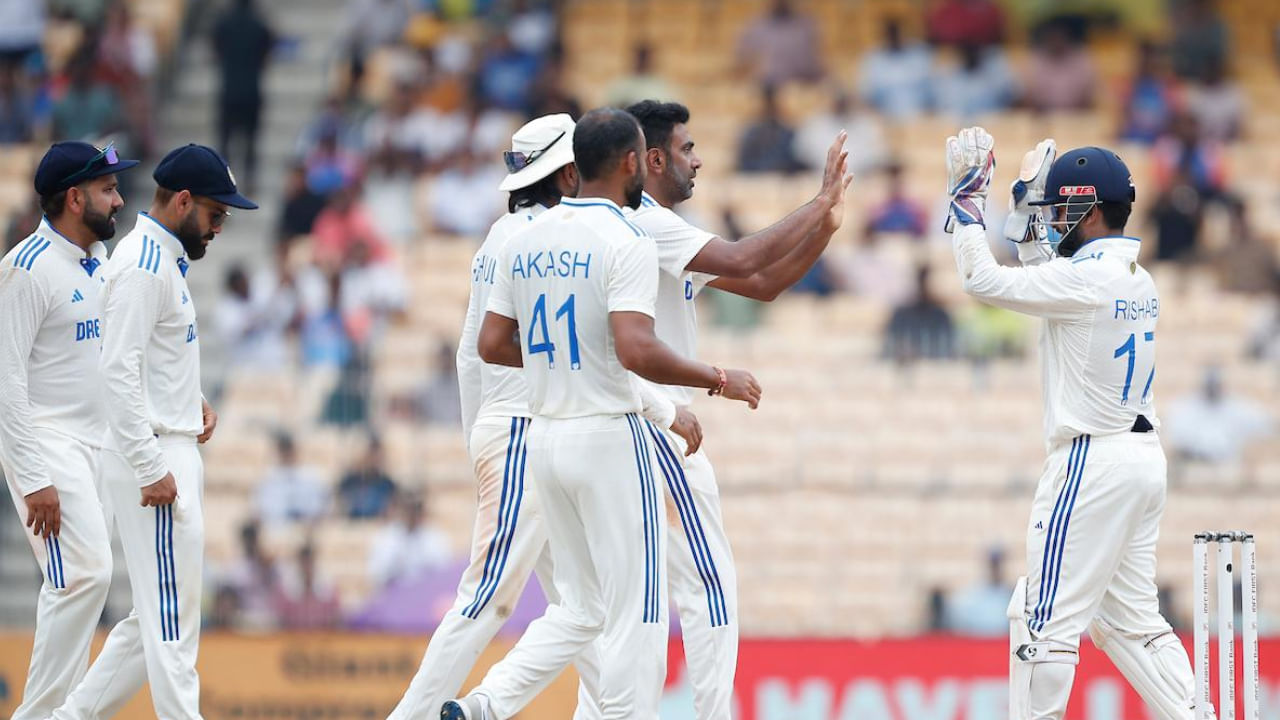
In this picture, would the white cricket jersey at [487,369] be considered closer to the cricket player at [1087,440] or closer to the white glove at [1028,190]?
the cricket player at [1087,440]

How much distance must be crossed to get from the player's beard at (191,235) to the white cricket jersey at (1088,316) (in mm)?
3042

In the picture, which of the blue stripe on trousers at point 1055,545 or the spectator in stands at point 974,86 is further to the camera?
the spectator in stands at point 974,86

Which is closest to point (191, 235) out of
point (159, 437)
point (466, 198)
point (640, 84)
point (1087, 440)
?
point (159, 437)

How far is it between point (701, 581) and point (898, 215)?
333 inches

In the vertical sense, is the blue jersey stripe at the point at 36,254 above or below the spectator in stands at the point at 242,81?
below

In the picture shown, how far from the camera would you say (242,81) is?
17.6m

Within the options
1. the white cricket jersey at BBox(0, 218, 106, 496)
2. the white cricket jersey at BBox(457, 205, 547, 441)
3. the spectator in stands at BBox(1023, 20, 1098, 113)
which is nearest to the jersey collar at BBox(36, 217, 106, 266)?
the white cricket jersey at BBox(0, 218, 106, 496)

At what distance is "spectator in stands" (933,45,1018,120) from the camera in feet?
55.9

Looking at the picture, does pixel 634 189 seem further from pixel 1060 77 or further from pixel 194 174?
pixel 1060 77

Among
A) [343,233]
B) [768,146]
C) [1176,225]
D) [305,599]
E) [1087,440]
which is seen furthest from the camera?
[768,146]

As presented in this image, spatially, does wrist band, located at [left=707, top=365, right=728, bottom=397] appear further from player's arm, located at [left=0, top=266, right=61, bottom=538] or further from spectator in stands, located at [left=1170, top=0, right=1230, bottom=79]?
spectator in stands, located at [left=1170, top=0, right=1230, bottom=79]

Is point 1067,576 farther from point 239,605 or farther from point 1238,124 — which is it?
point 1238,124

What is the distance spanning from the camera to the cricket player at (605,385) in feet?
22.5

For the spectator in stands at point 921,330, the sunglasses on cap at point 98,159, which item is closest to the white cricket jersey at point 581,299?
the sunglasses on cap at point 98,159
